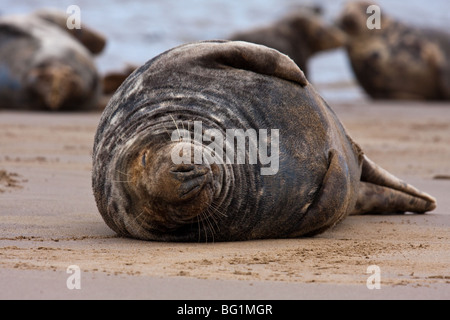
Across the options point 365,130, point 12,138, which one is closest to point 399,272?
point 12,138

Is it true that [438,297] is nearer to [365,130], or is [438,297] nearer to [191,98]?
[191,98]

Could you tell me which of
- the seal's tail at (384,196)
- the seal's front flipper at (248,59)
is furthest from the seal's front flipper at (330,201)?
the seal's tail at (384,196)

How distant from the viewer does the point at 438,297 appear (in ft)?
10.8

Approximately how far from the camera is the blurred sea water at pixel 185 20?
2162cm

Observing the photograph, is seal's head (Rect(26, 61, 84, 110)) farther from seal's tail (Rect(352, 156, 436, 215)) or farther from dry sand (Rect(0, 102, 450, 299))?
seal's tail (Rect(352, 156, 436, 215))

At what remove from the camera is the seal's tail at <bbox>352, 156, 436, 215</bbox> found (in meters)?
5.64

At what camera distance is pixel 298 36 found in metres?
15.9

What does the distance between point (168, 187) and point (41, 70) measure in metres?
8.09
